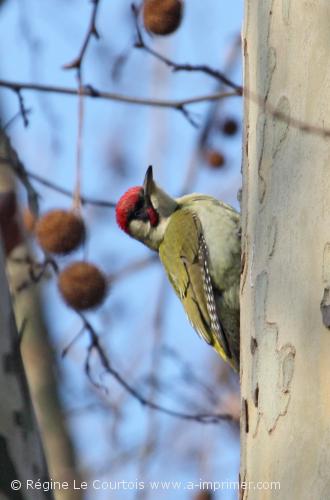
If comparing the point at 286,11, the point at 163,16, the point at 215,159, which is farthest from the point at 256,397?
the point at 215,159

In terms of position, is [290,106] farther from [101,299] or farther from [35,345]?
[35,345]

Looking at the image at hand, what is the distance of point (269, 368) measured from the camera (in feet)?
8.99

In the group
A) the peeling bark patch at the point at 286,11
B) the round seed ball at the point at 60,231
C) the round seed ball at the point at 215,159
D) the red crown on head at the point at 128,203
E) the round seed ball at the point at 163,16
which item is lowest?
the round seed ball at the point at 60,231

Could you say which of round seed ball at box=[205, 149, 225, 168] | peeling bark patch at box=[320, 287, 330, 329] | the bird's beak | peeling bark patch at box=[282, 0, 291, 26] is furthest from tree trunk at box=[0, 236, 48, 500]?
round seed ball at box=[205, 149, 225, 168]

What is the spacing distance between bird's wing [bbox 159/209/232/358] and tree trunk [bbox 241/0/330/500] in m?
1.06

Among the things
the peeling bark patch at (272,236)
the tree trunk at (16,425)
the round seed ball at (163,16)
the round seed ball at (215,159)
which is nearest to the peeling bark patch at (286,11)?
the peeling bark patch at (272,236)

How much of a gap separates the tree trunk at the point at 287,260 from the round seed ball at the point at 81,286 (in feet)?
3.40

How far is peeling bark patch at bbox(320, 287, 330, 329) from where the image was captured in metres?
2.60

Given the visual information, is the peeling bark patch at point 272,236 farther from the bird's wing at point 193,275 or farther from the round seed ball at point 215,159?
the round seed ball at point 215,159

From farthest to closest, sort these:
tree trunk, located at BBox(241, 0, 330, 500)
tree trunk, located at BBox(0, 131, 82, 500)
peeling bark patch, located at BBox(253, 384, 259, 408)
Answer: tree trunk, located at BBox(0, 131, 82, 500), peeling bark patch, located at BBox(253, 384, 259, 408), tree trunk, located at BBox(241, 0, 330, 500)

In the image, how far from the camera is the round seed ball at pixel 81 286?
3906 mm

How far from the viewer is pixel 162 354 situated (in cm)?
583

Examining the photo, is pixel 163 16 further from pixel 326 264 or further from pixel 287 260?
pixel 326 264

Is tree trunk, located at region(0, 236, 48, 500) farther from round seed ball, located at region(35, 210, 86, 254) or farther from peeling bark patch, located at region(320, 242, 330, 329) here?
peeling bark patch, located at region(320, 242, 330, 329)
